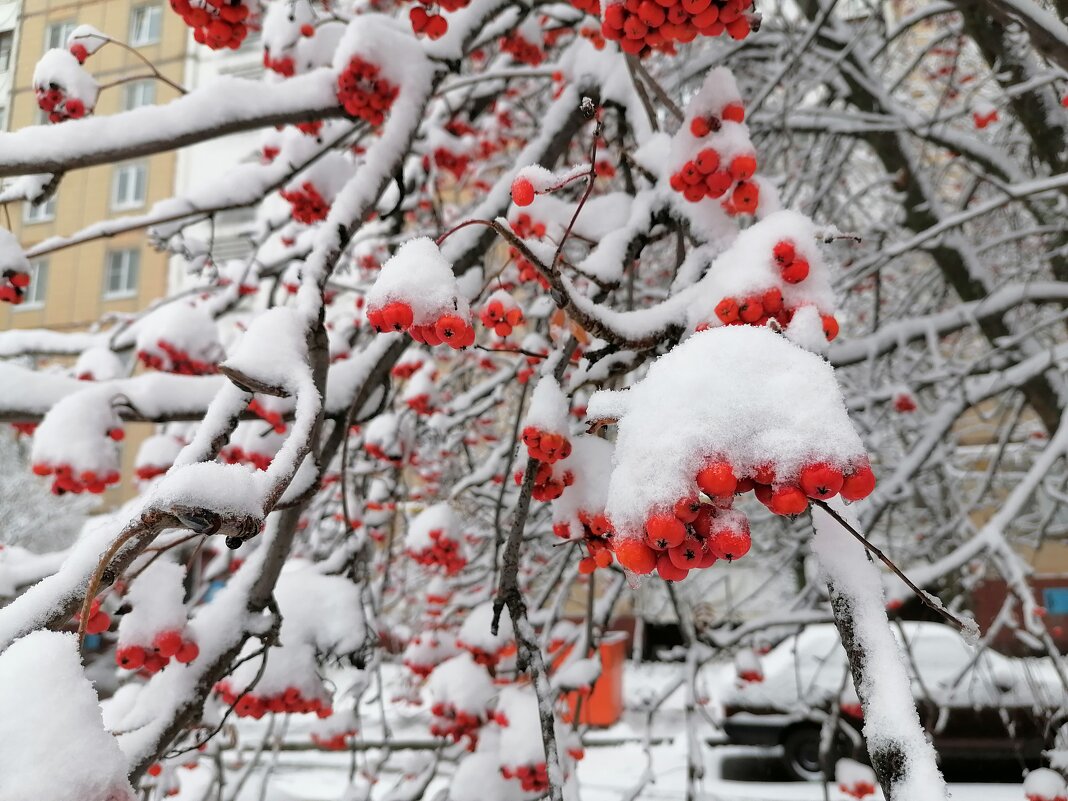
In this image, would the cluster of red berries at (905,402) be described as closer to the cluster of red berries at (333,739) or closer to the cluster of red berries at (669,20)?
the cluster of red berries at (669,20)

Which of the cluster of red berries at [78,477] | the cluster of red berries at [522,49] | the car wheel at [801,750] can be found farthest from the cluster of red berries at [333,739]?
the car wheel at [801,750]

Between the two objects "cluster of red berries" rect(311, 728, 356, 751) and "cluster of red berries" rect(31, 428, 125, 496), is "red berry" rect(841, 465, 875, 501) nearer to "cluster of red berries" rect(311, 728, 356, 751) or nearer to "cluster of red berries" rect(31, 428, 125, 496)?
"cluster of red berries" rect(31, 428, 125, 496)

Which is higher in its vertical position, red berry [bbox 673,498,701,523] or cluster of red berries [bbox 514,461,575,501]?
cluster of red berries [bbox 514,461,575,501]

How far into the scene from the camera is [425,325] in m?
1.17

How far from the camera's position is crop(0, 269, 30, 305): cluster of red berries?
6.25 ft

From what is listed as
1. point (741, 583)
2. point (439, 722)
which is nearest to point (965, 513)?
point (439, 722)

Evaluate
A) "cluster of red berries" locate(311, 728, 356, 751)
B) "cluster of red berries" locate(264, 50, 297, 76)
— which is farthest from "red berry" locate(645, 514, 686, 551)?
"cluster of red berries" locate(264, 50, 297, 76)

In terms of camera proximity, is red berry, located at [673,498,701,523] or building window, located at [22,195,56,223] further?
building window, located at [22,195,56,223]

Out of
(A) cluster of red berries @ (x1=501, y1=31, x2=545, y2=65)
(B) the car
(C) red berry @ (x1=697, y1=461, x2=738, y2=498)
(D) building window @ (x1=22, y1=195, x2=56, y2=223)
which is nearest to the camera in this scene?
(C) red berry @ (x1=697, y1=461, x2=738, y2=498)

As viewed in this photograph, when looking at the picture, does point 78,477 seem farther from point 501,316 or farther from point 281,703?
point 501,316

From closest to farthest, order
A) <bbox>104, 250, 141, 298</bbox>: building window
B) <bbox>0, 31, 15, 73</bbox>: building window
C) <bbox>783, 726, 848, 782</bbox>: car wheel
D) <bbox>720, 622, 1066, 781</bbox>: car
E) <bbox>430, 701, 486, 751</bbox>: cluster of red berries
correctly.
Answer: <bbox>0, 31, 15, 73</bbox>: building window, <bbox>430, 701, 486, 751</bbox>: cluster of red berries, <bbox>104, 250, 141, 298</bbox>: building window, <bbox>720, 622, 1066, 781</bbox>: car, <bbox>783, 726, 848, 782</bbox>: car wheel

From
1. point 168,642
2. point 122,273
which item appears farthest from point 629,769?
point 168,642

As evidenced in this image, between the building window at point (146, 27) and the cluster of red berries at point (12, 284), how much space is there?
128 cm

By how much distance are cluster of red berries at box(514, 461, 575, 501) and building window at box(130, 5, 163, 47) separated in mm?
2410
